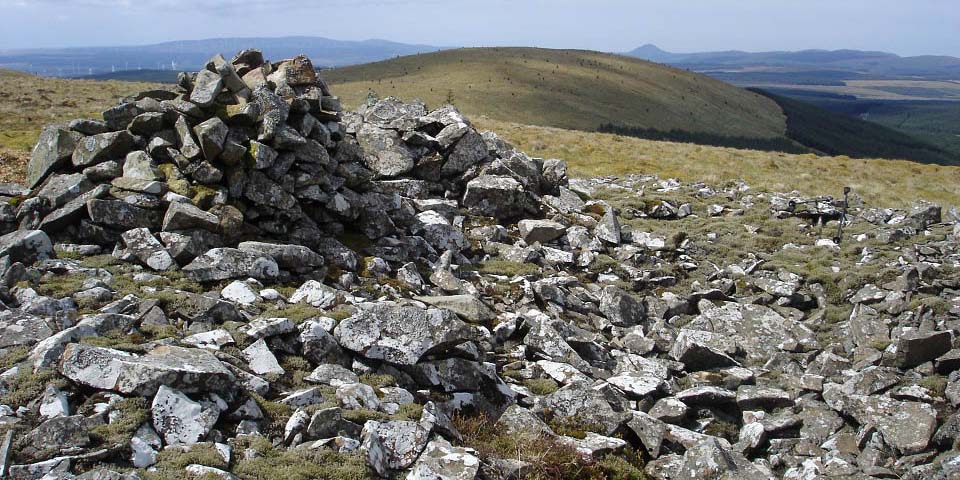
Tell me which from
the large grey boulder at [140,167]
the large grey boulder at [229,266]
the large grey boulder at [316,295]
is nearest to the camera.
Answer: the large grey boulder at [316,295]

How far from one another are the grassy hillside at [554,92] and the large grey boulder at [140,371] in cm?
8652

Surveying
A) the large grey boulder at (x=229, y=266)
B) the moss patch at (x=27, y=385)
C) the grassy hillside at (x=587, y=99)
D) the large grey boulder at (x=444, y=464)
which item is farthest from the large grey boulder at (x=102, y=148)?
the grassy hillside at (x=587, y=99)

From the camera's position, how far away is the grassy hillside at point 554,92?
118 meters

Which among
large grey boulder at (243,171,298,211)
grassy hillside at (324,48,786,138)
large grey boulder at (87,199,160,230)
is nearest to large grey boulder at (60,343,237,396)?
large grey boulder at (87,199,160,230)

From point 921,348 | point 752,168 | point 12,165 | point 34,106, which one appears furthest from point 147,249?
point 34,106

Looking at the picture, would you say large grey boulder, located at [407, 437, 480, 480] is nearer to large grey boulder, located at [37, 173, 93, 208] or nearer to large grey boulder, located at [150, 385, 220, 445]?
large grey boulder, located at [150, 385, 220, 445]

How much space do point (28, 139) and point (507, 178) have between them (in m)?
26.0

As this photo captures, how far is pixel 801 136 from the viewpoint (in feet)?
573

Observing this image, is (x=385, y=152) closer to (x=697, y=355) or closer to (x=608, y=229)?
(x=608, y=229)

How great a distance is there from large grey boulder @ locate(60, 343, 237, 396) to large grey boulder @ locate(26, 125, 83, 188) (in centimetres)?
979

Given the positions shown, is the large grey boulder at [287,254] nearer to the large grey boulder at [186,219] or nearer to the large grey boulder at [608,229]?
the large grey boulder at [186,219]

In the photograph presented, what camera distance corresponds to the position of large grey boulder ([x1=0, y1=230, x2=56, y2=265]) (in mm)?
13133

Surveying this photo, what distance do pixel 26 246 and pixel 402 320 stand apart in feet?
29.4

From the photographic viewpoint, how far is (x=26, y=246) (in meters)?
13.3
